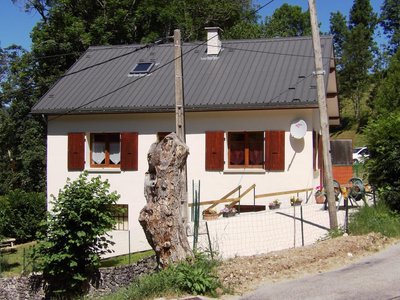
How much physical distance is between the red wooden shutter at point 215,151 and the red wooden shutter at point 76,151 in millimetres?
4819

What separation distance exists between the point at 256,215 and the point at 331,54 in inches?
333

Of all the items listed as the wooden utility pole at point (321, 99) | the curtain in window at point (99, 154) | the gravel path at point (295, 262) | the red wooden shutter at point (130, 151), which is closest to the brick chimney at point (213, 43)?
the red wooden shutter at point (130, 151)

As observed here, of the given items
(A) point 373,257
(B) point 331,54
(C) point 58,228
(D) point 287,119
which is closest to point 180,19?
(B) point 331,54

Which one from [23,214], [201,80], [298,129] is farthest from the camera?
[23,214]

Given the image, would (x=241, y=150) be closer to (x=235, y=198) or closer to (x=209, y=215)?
(x=235, y=198)

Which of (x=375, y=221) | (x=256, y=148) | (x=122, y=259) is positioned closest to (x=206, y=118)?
(x=256, y=148)

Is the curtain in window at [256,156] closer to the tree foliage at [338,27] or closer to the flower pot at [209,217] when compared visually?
the flower pot at [209,217]

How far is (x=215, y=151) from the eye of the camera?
64.7 ft

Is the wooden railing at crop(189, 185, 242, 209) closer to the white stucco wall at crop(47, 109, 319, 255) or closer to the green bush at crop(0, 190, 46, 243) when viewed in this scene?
the white stucco wall at crop(47, 109, 319, 255)

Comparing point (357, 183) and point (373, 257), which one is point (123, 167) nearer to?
point (357, 183)

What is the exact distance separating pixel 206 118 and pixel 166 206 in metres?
11.6

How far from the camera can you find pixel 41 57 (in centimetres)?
2994

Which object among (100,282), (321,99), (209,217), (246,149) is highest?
(321,99)

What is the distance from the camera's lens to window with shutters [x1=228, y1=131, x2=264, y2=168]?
65.0 feet
